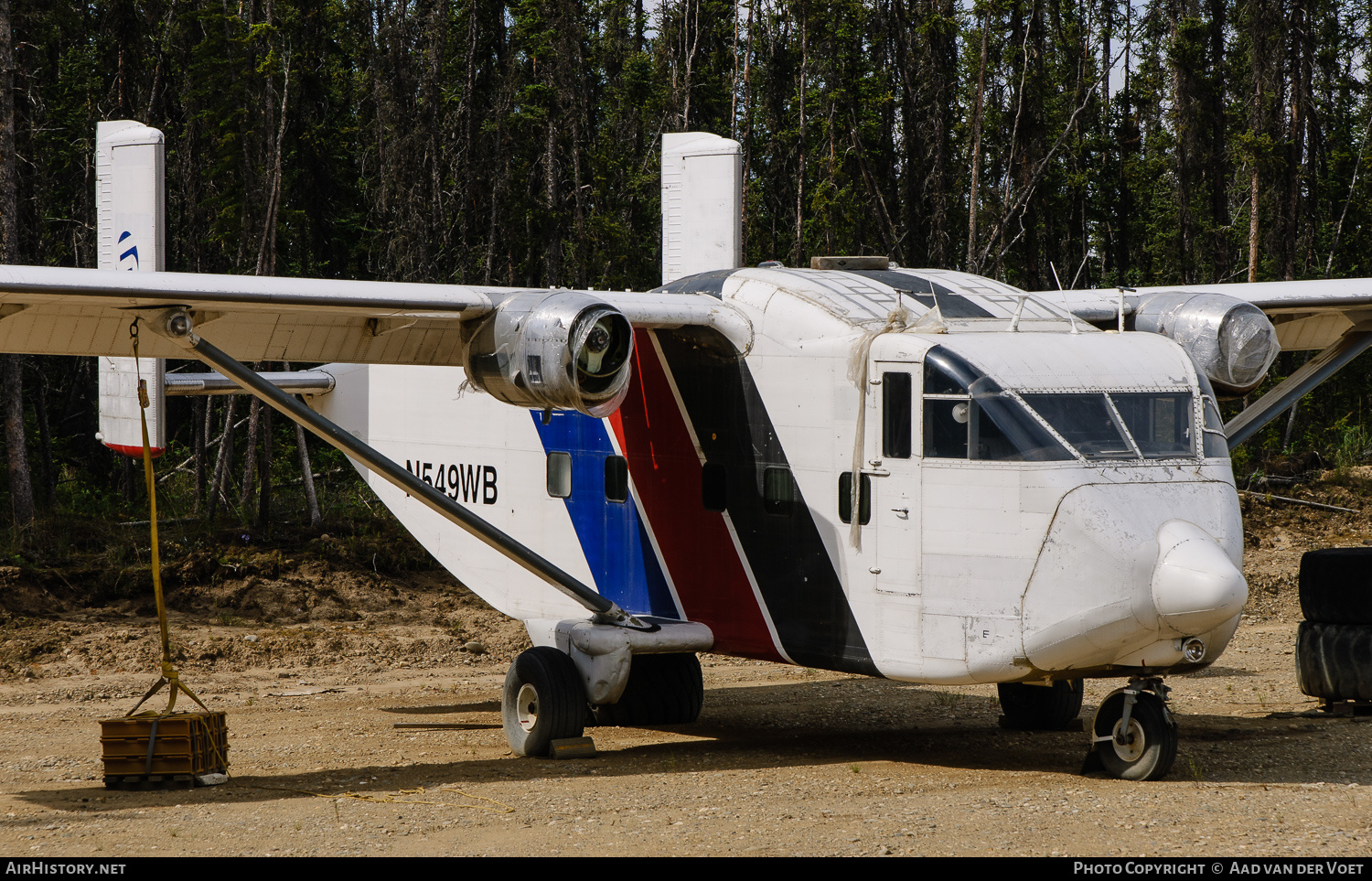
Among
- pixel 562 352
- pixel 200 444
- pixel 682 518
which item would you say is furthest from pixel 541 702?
pixel 200 444

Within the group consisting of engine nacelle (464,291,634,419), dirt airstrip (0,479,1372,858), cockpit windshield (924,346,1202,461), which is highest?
engine nacelle (464,291,634,419)

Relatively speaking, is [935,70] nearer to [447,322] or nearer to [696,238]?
[696,238]

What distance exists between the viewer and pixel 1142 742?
8.73 metres

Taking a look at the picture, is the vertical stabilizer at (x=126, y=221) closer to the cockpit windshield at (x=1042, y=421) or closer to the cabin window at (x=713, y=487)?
the cabin window at (x=713, y=487)

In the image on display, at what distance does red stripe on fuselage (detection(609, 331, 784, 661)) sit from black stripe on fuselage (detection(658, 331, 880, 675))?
132 millimetres

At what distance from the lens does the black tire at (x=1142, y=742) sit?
340 inches

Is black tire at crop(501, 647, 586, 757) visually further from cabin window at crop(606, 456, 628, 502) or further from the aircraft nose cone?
the aircraft nose cone

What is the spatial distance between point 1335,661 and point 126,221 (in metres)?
11.3

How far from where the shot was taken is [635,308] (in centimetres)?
973

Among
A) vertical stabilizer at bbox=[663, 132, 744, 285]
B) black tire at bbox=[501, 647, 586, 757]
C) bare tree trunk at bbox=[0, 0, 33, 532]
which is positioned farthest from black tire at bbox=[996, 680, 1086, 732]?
bare tree trunk at bbox=[0, 0, 33, 532]

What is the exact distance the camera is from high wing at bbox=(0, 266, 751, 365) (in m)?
8.72

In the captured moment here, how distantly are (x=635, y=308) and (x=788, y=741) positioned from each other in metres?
3.98

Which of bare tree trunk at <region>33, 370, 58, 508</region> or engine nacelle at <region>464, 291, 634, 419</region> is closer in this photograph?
engine nacelle at <region>464, 291, 634, 419</region>

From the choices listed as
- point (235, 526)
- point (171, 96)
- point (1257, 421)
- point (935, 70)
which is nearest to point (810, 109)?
point (935, 70)
